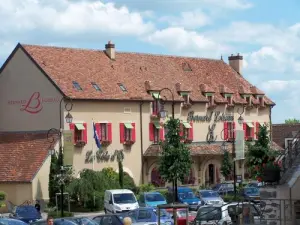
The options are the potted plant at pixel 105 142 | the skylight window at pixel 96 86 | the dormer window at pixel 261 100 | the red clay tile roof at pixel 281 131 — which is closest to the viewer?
the potted plant at pixel 105 142

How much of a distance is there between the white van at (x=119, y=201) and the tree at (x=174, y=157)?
356 centimetres

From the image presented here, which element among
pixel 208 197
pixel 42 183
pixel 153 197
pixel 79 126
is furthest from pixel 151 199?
pixel 79 126

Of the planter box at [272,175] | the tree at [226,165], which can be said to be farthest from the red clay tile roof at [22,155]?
the planter box at [272,175]

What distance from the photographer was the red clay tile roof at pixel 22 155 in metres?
59.8

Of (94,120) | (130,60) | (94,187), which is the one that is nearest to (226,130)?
(130,60)

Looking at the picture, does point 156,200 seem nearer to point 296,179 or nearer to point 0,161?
point 0,161

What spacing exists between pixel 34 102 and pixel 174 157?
1454cm

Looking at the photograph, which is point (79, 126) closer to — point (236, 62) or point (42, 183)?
point (42, 183)

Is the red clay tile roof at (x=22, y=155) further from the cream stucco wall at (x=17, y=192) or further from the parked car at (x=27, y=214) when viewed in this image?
the parked car at (x=27, y=214)

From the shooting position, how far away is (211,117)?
75.6 m

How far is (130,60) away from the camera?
2906 inches

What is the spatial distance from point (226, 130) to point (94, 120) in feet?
56.0

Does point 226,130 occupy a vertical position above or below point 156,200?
above

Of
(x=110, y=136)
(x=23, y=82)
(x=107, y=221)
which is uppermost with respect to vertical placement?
(x=23, y=82)
